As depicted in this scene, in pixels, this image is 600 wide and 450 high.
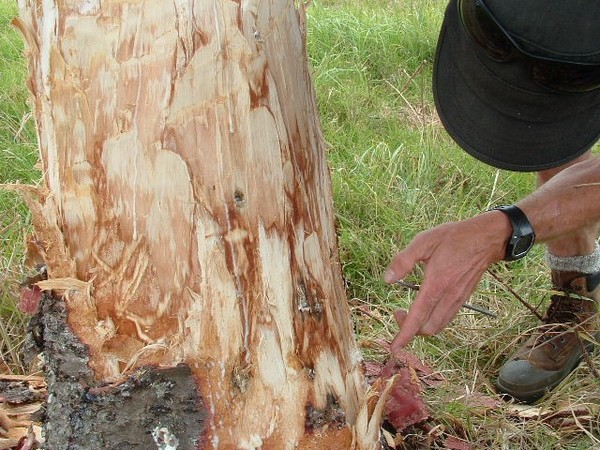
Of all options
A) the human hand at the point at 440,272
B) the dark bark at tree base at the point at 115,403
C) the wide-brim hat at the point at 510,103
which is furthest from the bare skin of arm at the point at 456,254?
the dark bark at tree base at the point at 115,403

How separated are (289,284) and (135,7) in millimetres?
509

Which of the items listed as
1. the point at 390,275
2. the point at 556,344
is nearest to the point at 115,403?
the point at 390,275

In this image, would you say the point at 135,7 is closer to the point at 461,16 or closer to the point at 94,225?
the point at 94,225

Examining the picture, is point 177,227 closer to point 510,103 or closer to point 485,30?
point 485,30

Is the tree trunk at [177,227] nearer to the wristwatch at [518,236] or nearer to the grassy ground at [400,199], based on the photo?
the wristwatch at [518,236]

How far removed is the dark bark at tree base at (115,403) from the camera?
1231 mm

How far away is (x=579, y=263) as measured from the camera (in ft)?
7.63

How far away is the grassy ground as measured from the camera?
1925mm

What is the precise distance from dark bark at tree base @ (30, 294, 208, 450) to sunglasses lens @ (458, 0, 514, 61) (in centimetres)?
90

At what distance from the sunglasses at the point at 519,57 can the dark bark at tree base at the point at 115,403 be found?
35.7 inches

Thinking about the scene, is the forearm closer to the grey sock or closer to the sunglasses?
the sunglasses

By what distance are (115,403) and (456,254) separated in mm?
755

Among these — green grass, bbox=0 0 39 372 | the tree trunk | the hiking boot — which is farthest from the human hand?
green grass, bbox=0 0 39 372

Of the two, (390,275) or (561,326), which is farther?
(561,326)
